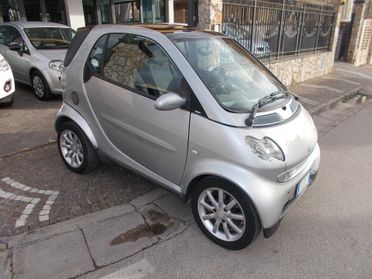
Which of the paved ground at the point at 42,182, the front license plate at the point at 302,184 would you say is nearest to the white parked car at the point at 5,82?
the paved ground at the point at 42,182

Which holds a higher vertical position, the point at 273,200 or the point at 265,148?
the point at 265,148

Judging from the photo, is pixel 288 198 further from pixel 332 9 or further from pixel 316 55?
pixel 332 9

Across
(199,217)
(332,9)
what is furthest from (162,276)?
(332,9)

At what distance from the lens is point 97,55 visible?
10.2 feet

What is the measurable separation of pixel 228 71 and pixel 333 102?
5463mm

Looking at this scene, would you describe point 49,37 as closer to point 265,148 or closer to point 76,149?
point 76,149

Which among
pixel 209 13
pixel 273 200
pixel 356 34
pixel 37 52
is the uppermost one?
pixel 209 13

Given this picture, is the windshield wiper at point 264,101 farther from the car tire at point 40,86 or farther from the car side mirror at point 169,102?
the car tire at point 40,86

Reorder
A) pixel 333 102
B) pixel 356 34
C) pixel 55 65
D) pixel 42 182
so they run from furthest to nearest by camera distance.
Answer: pixel 356 34 < pixel 333 102 < pixel 55 65 < pixel 42 182

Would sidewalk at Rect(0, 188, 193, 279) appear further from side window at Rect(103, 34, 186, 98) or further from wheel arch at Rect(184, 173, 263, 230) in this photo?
side window at Rect(103, 34, 186, 98)

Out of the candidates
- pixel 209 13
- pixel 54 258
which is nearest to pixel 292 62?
pixel 209 13

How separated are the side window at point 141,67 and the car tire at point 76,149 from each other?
793 mm

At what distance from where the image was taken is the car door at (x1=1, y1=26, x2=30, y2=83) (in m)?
6.34

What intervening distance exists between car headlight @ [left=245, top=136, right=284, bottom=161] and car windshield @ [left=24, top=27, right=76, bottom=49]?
18.8 ft
